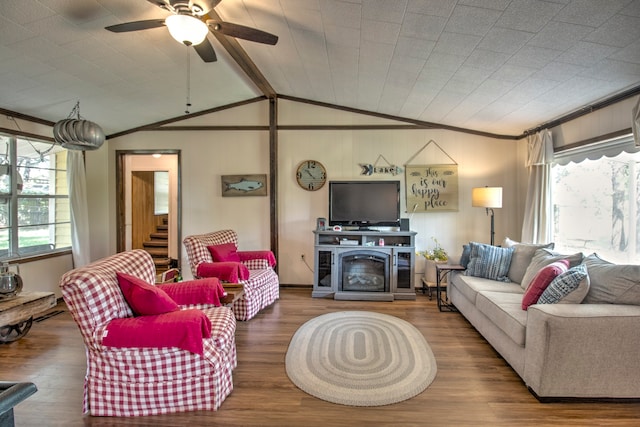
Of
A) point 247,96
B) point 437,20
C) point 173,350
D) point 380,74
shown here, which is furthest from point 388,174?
point 173,350

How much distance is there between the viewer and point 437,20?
2279 mm

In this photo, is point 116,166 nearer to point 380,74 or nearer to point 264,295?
point 264,295

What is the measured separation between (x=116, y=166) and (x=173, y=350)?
4.09 meters

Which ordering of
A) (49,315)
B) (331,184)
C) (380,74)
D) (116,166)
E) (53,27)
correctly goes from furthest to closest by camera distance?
1. (116,166)
2. (331,184)
3. (49,315)
4. (380,74)
5. (53,27)

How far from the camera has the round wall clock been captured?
4.85m

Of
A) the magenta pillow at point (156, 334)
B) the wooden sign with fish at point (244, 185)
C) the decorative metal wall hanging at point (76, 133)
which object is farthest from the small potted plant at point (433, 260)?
the decorative metal wall hanging at point (76, 133)

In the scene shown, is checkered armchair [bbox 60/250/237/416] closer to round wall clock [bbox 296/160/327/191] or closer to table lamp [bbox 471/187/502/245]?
round wall clock [bbox 296/160/327/191]

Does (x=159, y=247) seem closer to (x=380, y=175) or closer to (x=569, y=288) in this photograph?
(x=380, y=175)

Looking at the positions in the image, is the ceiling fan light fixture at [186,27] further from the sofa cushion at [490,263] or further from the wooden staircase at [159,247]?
the wooden staircase at [159,247]

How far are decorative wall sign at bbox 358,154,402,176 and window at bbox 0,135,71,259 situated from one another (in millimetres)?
4172

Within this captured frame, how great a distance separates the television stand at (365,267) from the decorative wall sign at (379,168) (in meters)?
0.92

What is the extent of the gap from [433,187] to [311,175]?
1794 mm

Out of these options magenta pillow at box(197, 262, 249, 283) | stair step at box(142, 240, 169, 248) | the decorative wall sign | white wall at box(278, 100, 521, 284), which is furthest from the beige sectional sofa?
stair step at box(142, 240, 169, 248)

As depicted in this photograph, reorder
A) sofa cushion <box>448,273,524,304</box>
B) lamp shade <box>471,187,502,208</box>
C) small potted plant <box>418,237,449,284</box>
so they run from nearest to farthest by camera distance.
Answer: sofa cushion <box>448,273,524,304</box> → lamp shade <box>471,187,502,208</box> → small potted plant <box>418,237,449,284</box>
